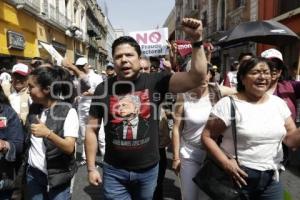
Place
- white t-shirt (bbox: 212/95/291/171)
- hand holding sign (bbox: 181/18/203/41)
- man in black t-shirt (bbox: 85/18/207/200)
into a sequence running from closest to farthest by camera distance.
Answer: hand holding sign (bbox: 181/18/203/41), white t-shirt (bbox: 212/95/291/171), man in black t-shirt (bbox: 85/18/207/200)

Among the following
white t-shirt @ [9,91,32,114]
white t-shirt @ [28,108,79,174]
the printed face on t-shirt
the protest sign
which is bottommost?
white t-shirt @ [28,108,79,174]

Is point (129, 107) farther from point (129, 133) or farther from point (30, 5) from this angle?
point (30, 5)

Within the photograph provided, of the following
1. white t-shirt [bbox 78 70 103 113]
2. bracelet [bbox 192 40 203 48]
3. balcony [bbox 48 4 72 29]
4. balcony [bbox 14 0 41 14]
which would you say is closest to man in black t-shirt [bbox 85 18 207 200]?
bracelet [bbox 192 40 203 48]

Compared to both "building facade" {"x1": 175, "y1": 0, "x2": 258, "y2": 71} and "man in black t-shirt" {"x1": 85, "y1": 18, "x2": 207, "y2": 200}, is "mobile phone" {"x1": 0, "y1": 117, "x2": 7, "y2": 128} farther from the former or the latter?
"building facade" {"x1": 175, "y1": 0, "x2": 258, "y2": 71}

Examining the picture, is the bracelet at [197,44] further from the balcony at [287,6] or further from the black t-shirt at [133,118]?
the balcony at [287,6]

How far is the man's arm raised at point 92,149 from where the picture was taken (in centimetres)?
305

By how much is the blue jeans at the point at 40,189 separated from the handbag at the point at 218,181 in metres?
1.00

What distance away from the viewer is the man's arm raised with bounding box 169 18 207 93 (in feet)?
7.73

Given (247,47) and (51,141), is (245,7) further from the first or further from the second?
(51,141)

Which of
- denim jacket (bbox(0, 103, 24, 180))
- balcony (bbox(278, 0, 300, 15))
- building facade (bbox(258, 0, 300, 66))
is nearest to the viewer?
denim jacket (bbox(0, 103, 24, 180))


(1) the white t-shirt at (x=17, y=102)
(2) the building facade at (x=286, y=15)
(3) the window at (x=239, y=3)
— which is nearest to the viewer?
(1) the white t-shirt at (x=17, y=102)

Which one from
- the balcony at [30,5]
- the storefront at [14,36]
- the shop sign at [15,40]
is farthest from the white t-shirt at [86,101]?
the balcony at [30,5]

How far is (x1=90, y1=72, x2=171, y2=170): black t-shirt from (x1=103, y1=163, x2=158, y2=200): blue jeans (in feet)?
0.17

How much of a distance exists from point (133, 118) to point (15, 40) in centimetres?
1422
